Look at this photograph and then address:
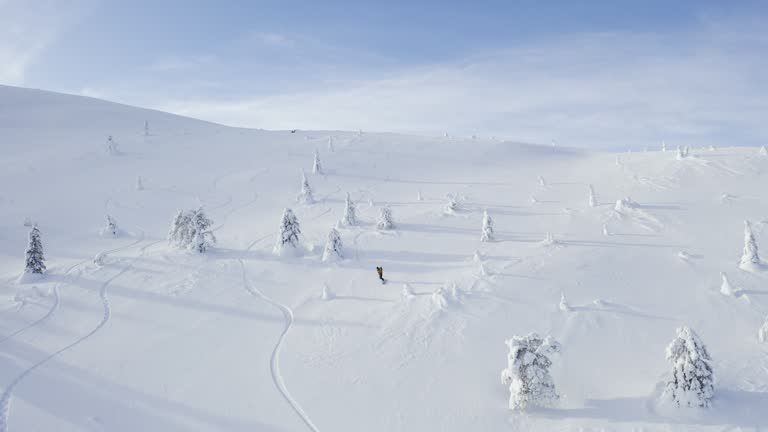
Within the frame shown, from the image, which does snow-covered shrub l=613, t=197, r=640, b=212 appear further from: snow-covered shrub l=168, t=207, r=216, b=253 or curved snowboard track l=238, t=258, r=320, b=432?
snow-covered shrub l=168, t=207, r=216, b=253

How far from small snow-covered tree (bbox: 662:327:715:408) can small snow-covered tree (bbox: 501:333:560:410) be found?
142 inches

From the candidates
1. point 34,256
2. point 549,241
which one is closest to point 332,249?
point 549,241

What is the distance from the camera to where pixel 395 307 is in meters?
21.9

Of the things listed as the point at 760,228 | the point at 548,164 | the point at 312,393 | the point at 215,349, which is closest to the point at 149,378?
the point at 215,349

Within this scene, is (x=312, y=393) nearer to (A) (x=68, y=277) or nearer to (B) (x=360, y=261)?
(B) (x=360, y=261)

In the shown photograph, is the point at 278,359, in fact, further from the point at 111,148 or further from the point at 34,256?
the point at 111,148

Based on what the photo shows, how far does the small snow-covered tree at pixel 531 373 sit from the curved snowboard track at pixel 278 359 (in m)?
6.68

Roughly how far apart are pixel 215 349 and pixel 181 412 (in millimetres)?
4126

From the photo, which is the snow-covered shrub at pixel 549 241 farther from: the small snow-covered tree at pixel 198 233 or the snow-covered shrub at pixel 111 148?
the snow-covered shrub at pixel 111 148

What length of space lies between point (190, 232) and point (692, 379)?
94.6ft

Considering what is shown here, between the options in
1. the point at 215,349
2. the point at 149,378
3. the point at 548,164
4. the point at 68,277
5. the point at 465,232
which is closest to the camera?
the point at 149,378

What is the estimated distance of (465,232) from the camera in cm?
3181

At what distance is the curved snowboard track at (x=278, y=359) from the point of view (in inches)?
611

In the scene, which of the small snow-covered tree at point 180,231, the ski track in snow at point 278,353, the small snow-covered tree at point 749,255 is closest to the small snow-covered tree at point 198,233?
the small snow-covered tree at point 180,231
